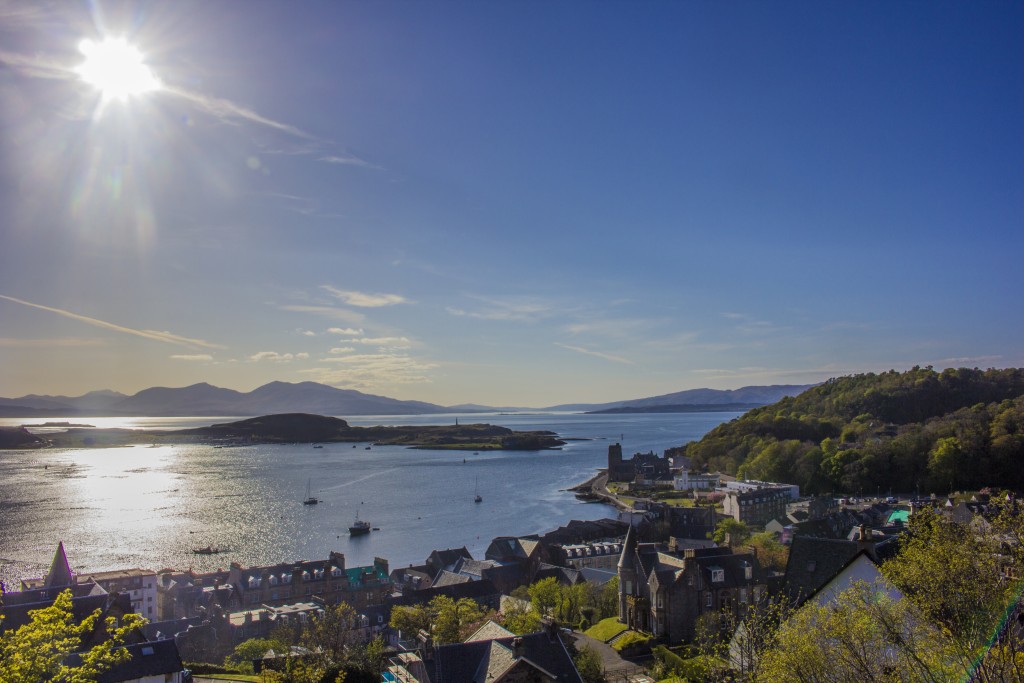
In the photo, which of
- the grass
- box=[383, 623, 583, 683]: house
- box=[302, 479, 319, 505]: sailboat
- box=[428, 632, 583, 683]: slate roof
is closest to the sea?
box=[302, 479, 319, 505]: sailboat

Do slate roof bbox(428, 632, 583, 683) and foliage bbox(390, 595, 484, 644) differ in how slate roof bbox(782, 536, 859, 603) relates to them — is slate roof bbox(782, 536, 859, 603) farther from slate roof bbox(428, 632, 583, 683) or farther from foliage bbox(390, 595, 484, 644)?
foliage bbox(390, 595, 484, 644)

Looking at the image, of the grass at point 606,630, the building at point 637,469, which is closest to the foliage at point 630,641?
the grass at point 606,630

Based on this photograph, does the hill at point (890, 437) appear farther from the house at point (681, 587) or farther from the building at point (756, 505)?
the house at point (681, 587)

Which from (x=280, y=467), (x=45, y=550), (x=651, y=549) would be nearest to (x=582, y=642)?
(x=651, y=549)

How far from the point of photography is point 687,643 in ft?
95.2

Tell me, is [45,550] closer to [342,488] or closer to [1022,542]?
[342,488]

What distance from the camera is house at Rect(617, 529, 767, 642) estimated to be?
29688mm

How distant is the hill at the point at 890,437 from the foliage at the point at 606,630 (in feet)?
192

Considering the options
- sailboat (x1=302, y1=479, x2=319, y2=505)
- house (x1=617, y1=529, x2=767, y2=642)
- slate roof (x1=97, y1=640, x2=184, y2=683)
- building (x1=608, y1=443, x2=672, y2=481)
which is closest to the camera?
slate roof (x1=97, y1=640, x2=184, y2=683)

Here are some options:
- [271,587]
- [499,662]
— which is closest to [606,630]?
[499,662]

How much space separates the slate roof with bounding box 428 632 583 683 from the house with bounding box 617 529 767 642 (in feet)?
42.2

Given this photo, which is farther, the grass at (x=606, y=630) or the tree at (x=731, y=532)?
the tree at (x=731, y=532)

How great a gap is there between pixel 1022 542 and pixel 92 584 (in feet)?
146

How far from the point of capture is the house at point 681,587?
29688mm
